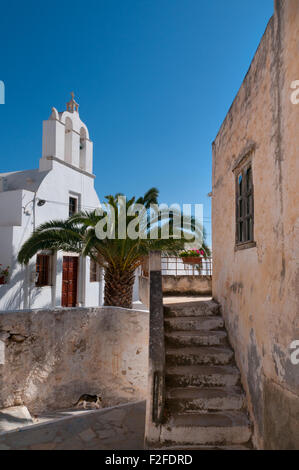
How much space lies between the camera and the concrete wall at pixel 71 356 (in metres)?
6.60

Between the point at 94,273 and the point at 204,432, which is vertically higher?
the point at 94,273

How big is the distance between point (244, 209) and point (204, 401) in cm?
258

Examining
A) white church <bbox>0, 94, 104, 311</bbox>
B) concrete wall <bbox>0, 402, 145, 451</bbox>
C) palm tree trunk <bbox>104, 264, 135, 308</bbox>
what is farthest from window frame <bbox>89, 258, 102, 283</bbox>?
→ concrete wall <bbox>0, 402, 145, 451</bbox>

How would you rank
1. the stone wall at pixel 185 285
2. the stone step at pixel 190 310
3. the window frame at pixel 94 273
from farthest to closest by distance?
1. the window frame at pixel 94 273
2. the stone wall at pixel 185 285
3. the stone step at pixel 190 310

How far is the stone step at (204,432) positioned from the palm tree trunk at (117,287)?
6.24 metres

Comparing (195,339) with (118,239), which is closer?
(195,339)

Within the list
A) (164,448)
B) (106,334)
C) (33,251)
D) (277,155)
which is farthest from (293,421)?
(33,251)

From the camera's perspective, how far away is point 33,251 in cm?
992

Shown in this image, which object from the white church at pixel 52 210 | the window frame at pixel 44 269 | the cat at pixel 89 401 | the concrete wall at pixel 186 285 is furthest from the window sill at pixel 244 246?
the window frame at pixel 44 269

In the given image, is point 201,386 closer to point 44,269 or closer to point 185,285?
point 185,285

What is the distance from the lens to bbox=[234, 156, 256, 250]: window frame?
398 centimetres

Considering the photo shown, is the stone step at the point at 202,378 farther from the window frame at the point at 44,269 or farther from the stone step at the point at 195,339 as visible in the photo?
the window frame at the point at 44,269

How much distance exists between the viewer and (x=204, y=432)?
11.3ft

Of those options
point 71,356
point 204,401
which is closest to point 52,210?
point 71,356
